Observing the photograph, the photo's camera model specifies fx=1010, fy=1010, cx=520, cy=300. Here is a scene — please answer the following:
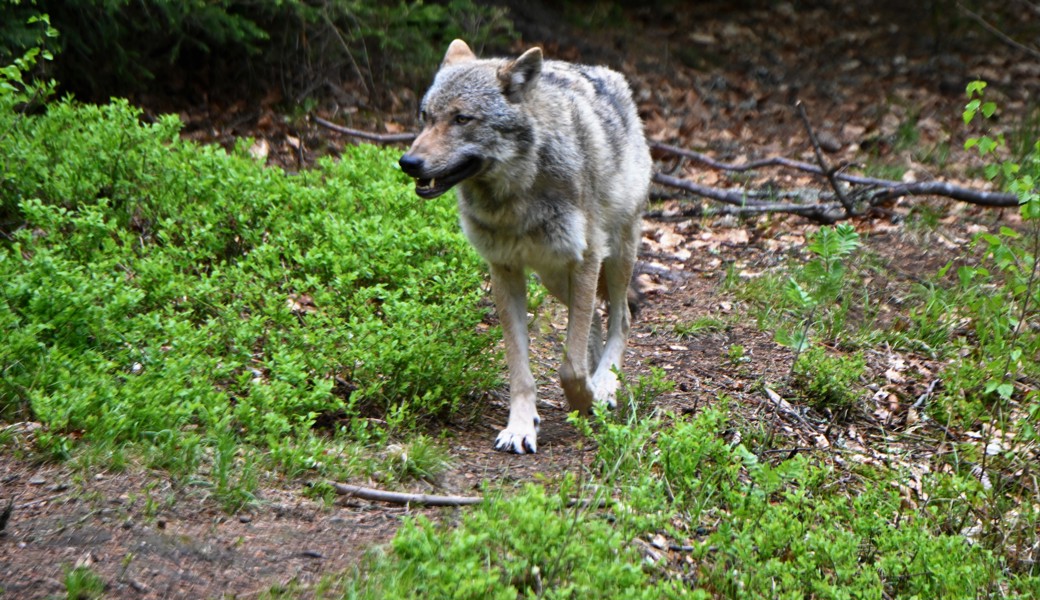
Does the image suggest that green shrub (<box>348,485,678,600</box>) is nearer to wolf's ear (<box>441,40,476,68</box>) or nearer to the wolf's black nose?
the wolf's black nose

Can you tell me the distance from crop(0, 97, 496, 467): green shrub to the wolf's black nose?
30.6 inches

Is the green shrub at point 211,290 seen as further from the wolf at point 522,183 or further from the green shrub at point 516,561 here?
the green shrub at point 516,561

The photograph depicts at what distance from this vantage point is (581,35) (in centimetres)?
1277

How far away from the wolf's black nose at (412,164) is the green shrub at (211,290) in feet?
2.55

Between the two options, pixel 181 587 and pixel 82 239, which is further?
pixel 82 239

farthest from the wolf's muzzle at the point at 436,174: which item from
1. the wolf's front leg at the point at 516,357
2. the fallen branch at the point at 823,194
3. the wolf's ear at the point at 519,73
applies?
the fallen branch at the point at 823,194

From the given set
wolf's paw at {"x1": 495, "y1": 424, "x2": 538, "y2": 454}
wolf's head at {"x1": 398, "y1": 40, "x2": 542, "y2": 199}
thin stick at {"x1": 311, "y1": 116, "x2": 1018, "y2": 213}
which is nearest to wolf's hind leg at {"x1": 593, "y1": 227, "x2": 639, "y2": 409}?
wolf's paw at {"x1": 495, "y1": 424, "x2": 538, "y2": 454}

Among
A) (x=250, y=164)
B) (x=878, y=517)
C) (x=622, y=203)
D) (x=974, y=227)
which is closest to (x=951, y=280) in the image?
(x=974, y=227)

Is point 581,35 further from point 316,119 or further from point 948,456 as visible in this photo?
point 948,456

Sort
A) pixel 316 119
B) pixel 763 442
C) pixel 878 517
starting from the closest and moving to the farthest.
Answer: pixel 878 517
pixel 763 442
pixel 316 119

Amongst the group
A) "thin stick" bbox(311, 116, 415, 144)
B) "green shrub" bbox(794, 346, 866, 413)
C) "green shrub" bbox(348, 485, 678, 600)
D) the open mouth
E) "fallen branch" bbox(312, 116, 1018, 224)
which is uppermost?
the open mouth

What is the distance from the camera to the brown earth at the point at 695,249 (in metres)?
3.67

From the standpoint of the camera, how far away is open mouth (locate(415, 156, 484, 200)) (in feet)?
16.2

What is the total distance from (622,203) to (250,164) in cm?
308
